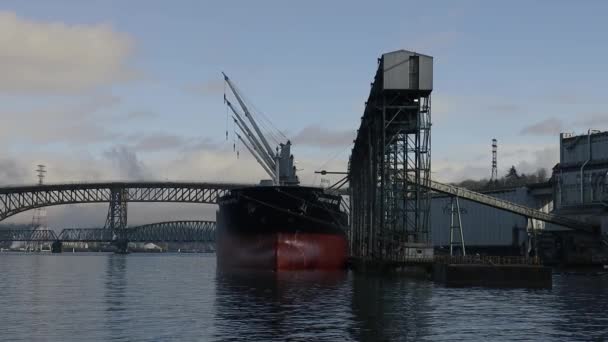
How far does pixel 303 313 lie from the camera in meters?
44.1

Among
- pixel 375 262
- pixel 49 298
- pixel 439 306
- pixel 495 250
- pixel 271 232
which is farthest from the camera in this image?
pixel 495 250

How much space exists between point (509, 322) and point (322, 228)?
5445 centimetres

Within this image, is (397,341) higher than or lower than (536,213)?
lower

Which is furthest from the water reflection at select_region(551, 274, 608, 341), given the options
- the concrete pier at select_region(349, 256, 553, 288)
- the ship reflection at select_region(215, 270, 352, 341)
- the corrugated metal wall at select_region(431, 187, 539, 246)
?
the corrugated metal wall at select_region(431, 187, 539, 246)

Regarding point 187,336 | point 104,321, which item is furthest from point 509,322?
point 104,321

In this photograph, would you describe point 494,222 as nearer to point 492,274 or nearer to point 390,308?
point 492,274

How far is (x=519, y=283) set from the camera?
65062mm

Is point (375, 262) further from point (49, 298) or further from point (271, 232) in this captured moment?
point (49, 298)

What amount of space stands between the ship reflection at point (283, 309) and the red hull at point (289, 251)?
15.1 meters

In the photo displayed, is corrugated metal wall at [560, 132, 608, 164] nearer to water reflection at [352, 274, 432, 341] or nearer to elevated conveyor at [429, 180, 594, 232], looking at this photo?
elevated conveyor at [429, 180, 594, 232]

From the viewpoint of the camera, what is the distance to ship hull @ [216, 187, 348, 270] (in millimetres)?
89188

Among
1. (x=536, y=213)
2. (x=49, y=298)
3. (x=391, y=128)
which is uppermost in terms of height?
(x=391, y=128)

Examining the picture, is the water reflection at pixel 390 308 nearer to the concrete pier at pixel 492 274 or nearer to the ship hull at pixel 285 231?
the concrete pier at pixel 492 274

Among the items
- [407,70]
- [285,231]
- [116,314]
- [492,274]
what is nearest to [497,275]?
[492,274]
